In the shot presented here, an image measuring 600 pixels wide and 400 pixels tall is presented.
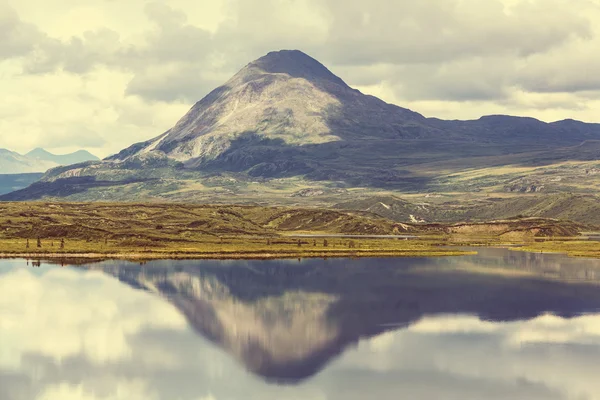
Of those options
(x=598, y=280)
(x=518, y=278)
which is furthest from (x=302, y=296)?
(x=598, y=280)

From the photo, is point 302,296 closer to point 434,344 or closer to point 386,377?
point 434,344

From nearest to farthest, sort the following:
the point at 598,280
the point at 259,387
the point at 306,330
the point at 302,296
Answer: the point at 259,387
the point at 306,330
the point at 302,296
the point at 598,280

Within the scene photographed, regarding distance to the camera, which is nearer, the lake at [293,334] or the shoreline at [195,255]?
the lake at [293,334]

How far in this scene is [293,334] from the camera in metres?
94.7

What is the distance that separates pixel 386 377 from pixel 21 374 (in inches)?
1261

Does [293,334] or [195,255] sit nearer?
[293,334]

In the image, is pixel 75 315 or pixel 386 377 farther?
pixel 75 315

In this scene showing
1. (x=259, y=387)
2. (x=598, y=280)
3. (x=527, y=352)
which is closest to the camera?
(x=259, y=387)

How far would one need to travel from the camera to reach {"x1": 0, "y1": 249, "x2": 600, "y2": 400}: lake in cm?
7025

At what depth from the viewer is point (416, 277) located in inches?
5969

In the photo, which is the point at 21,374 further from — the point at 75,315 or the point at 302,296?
the point at 302,296

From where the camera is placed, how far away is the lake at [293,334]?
230 feet

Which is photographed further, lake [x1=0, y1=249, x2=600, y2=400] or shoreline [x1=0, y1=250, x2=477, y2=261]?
shoreline [x1=0, y1=250, x2=477, y2=261]

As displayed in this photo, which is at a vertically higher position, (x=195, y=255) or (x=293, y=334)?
(x=195, y=255)
